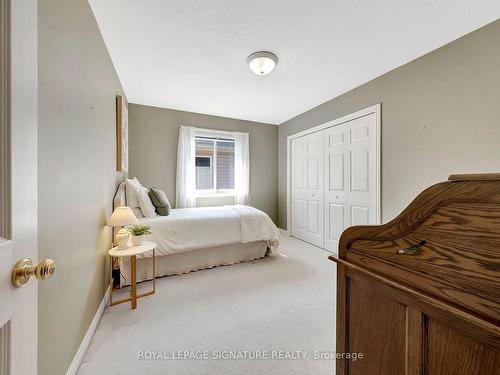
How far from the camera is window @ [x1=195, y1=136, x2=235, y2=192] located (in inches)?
163

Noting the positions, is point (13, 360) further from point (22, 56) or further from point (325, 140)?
point (325, 140)

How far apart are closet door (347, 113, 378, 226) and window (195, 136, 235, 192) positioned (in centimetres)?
231

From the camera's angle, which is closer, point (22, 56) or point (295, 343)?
point (22, 56)

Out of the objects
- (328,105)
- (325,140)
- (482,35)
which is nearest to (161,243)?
(325,140)

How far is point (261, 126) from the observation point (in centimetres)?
461

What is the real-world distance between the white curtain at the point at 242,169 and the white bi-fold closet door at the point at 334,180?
3.04 ft

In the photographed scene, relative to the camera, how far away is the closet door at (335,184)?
122 inches

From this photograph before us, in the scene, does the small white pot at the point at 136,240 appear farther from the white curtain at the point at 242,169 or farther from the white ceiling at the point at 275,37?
the white curtain at the point at 242,169

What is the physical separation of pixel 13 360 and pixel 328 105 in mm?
3794

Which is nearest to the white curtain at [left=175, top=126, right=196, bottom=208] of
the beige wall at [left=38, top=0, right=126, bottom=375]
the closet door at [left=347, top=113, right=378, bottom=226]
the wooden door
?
the beige wall at [left=38, top=0, right=126, bottom=375]

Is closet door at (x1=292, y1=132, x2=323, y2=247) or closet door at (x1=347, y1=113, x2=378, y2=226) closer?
closet door at (x1=347, y1=113, x2=378, y2=226)

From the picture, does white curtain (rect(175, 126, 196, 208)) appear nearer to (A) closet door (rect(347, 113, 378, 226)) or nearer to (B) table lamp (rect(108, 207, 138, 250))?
(B) table lamp (rect(108, 207, 138, 250))

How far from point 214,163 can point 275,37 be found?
269 cm

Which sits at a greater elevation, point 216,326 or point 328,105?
point 328,105
